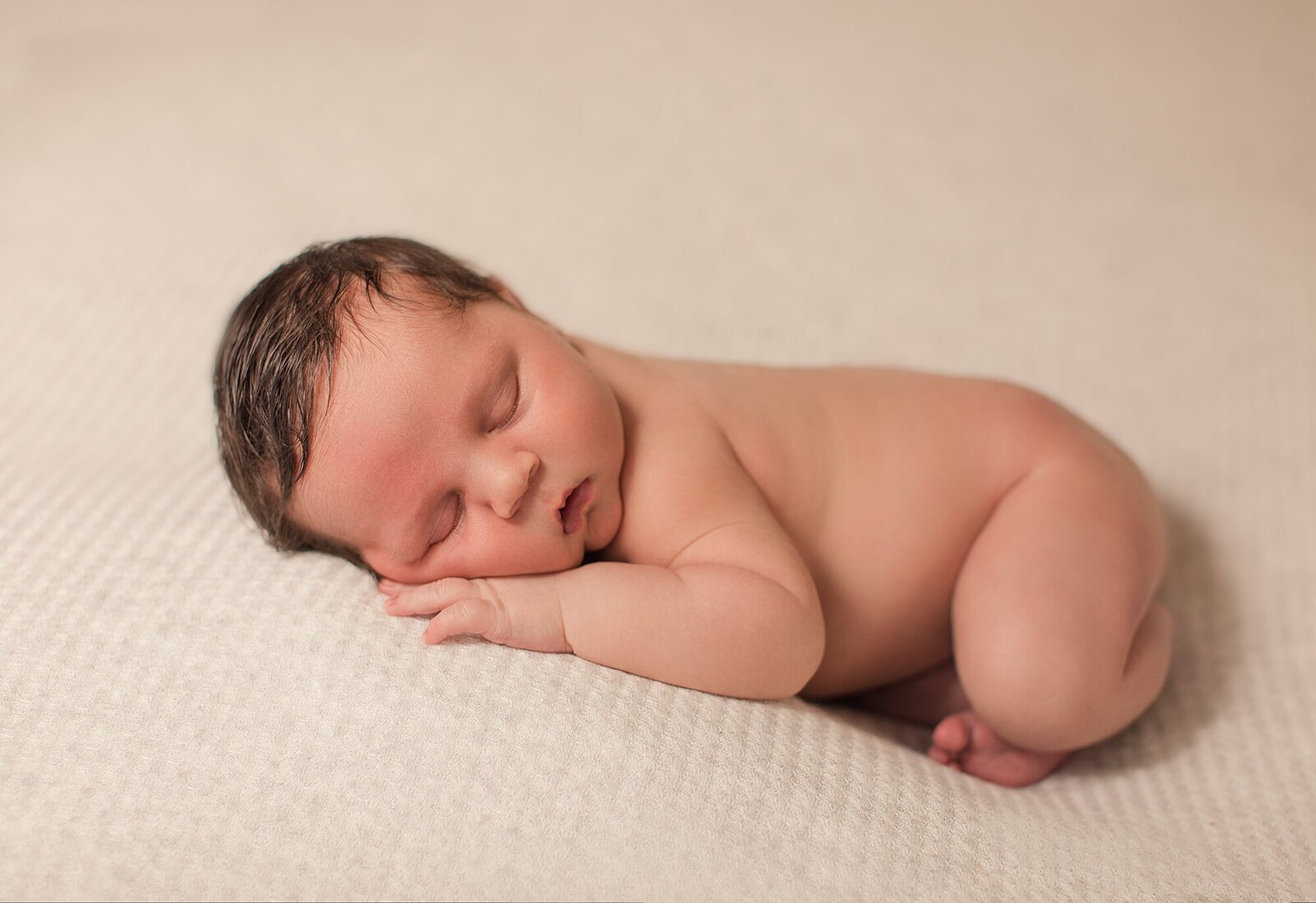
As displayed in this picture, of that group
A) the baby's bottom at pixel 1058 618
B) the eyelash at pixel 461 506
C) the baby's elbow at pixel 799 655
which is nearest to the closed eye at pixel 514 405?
the eyelash at pixel 461 506

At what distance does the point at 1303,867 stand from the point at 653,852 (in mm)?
584

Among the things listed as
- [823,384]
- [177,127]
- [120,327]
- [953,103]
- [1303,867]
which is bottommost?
[1303,867]

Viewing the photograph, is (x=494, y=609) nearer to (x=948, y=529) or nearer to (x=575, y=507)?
(x=575, y=507)

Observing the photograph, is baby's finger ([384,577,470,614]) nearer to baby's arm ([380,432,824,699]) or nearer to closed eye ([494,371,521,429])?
Result: baby's arm ([380,432,824,699])

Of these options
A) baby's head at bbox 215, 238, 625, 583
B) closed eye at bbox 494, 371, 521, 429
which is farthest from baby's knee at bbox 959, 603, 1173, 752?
closed eye at bbox 494, 371, 521, 429

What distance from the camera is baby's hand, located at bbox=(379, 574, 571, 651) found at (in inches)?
35.2

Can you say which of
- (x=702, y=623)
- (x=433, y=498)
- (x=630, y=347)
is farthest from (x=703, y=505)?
(x=630, y=347)

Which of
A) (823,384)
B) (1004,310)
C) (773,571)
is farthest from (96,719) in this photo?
(1004,310)

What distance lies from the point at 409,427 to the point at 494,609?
17 centimetres

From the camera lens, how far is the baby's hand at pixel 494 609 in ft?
2.93

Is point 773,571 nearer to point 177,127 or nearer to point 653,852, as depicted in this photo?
point 653,852

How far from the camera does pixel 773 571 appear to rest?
3.16 ft

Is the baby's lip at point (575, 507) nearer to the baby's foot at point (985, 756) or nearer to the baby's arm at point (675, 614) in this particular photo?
the baby's arm at point (675, 614)

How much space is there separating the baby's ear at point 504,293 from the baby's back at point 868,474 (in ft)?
Answer: 0.36
